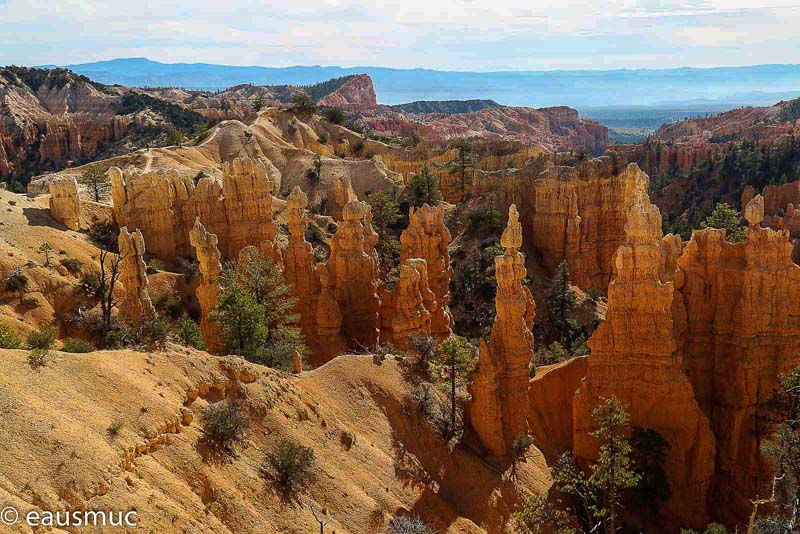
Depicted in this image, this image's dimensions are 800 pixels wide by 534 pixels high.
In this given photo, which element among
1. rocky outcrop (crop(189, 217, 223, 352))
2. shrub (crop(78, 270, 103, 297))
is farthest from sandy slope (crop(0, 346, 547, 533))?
shrub (crop(78, 270, 103, 297))

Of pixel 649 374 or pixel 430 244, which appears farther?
pixel 430 244

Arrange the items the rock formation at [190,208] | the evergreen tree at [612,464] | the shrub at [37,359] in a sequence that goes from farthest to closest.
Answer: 1. the rock formation at [190,208]
2. the evergreen tree at [612,464]
3. the shrub at [37,359]

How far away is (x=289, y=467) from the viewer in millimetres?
18781

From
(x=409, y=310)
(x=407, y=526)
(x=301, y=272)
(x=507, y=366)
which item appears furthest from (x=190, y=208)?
(x=407, y=526)

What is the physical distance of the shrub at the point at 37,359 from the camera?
55.6ft

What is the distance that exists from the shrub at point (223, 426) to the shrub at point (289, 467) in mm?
1077

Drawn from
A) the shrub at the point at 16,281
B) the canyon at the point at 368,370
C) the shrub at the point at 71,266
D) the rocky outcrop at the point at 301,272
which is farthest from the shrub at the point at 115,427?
the shrub at the point at 71,266

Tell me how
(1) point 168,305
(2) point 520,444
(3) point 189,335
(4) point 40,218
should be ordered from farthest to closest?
(4) point 40,218, (1) point 168,305, (3) point 189,335, (2) point 520,444

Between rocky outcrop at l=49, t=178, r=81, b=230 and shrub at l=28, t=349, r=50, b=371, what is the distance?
94.7 ft

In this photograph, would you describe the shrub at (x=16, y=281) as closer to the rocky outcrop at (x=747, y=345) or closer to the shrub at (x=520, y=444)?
the shrub at (x=520, y=444)

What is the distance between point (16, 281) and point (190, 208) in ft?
45.0

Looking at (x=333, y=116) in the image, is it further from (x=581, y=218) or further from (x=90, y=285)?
(x=90, y=285)

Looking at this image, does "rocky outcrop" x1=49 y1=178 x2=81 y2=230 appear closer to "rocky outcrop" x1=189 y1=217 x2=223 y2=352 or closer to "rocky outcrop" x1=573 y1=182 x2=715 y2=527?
"rocky outcrop" x1=189 y1=217 x2=223 y2=352

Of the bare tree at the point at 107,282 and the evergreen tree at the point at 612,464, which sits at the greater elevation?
the bare tree at the point at 107,282
